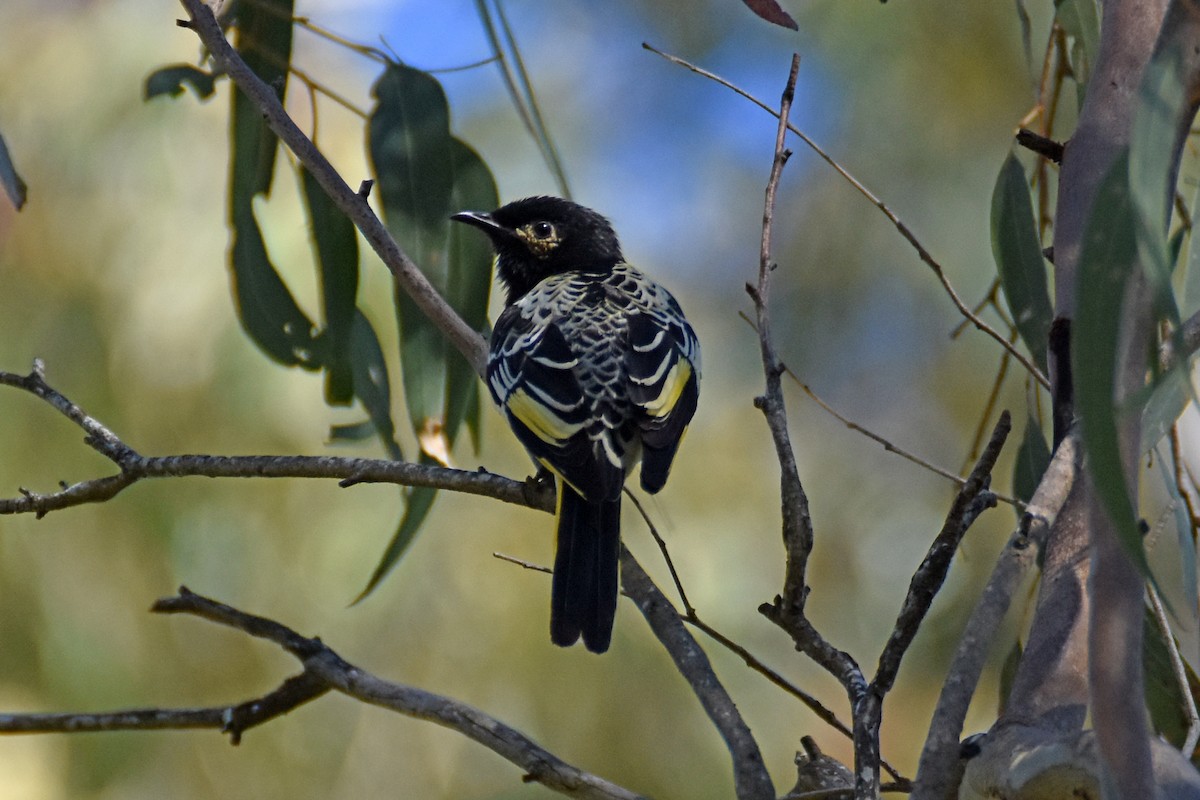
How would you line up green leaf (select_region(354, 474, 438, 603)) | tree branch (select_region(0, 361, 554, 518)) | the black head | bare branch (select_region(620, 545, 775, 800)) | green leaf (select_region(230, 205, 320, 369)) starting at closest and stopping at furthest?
bare branch (select_region(620, 545, 775, 800)) → tree branch (select_region(0, 361, 554, 518)) → green leaf (select_region(354, 474, 438, 603)) → green leaf (select_region(230, 205, 320, 369)) → the black head

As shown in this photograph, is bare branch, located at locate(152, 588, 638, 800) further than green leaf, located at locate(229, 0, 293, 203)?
No

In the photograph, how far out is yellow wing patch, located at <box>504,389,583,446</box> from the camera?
2562 mm

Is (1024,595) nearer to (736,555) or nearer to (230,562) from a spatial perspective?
(736,555)

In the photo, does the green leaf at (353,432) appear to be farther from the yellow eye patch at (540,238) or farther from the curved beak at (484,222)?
the yellow eye patch at (540,238)

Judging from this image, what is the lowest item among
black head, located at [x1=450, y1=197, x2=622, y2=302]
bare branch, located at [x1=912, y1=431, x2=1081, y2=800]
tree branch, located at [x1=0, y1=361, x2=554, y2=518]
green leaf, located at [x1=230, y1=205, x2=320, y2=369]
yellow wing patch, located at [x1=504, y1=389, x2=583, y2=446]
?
bare branch, located at [x1=912, y1=431, x2=1081, y2=800]

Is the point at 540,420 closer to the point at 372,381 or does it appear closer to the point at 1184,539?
the point at 372,381

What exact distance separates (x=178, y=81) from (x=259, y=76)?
203 mm

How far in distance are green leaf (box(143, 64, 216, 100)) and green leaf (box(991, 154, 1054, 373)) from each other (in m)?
1.83

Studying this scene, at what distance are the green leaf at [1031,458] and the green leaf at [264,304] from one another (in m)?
1.62

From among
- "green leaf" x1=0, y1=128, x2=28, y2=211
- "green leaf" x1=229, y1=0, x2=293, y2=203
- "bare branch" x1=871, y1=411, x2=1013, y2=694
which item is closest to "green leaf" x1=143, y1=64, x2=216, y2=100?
"green leaf" x1=229, y1=0, x2=293, y2=203

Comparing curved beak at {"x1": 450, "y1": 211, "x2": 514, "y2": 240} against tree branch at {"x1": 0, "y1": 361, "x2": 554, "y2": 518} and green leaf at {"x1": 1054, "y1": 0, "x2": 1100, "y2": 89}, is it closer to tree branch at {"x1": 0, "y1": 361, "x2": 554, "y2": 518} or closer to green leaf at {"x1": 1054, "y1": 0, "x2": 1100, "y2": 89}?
tree branch at {"x1": 0, "y1": 361, "x2": 554, "y2": 518}

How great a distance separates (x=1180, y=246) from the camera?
2.29 m

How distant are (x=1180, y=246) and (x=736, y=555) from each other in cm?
341

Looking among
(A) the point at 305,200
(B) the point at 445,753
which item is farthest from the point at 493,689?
(A) the point at 305,200
